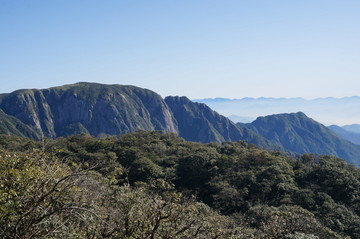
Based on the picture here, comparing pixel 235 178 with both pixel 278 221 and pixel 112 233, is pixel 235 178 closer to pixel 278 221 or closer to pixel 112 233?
pixel 278 221

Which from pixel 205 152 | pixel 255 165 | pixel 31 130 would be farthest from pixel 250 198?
pixel 31 130

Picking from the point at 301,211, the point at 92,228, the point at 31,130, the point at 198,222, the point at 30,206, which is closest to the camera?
the point at 30,206

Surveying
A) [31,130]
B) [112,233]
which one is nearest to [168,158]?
[112,233]

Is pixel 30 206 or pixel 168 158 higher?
pixel 30 206

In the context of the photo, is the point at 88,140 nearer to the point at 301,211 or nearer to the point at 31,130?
the point at 301,211

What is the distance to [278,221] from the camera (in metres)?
22.7

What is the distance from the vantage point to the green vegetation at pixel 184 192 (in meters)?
11.8

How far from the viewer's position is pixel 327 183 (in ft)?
138

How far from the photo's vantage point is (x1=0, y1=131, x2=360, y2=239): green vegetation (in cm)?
1183

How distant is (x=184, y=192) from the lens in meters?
43.7

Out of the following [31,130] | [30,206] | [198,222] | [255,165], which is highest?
[30,206]

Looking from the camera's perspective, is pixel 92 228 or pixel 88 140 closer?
pixel 92 228

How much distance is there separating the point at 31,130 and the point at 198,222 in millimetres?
199223

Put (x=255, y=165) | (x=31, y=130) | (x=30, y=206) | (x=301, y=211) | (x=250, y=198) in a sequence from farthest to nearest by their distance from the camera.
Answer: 1. (x=31, y=130)
2. (x=255, y=165)
3. (x=250, y=198)
4. (x=301, y=211)
5. (x=30, y=206)
